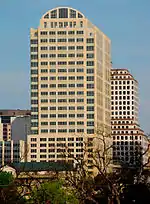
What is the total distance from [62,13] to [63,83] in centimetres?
1541

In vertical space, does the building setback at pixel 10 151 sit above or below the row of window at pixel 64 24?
below

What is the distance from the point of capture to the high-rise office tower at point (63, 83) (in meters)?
153

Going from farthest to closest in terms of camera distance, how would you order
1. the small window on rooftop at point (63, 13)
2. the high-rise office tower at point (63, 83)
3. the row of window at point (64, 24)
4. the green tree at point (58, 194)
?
1. the small window on rooftop at point (63, 13)
2. the row of window at point (64, 24)
3. the high-rise office tower at point (63, 83)
4. the green tree at point (58, 194)

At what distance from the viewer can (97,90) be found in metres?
157

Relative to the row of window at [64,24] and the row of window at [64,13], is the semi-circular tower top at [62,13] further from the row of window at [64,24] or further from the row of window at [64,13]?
the row of window at [64,24]

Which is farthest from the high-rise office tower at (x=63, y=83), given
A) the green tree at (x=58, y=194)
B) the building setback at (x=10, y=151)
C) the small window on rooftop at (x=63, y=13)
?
the green tree at (x=58, y=194)

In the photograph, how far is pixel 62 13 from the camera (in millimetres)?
156875

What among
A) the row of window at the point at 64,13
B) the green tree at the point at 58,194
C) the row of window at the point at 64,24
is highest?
the row of window at the point at 64,13

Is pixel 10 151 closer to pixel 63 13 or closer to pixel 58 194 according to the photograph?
pixel 63 13

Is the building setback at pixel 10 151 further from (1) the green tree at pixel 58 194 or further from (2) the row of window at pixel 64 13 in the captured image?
(1) the green tree at pixel 58 194

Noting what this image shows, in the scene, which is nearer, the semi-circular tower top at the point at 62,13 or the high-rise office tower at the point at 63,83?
the high-rise office tower at the point at 63,83

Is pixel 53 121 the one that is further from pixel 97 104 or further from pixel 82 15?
pixel 82 15

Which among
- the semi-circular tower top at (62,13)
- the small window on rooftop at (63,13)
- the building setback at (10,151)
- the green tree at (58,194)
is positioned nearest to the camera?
the green tree at (58,194)

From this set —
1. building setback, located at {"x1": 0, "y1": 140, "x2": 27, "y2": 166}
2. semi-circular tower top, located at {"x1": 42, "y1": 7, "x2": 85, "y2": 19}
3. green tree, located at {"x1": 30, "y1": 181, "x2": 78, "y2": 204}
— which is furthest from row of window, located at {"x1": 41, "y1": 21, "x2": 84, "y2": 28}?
green tree, located at {"x1": 30, "y1": 181, "x2": 78, "y2": 204}
